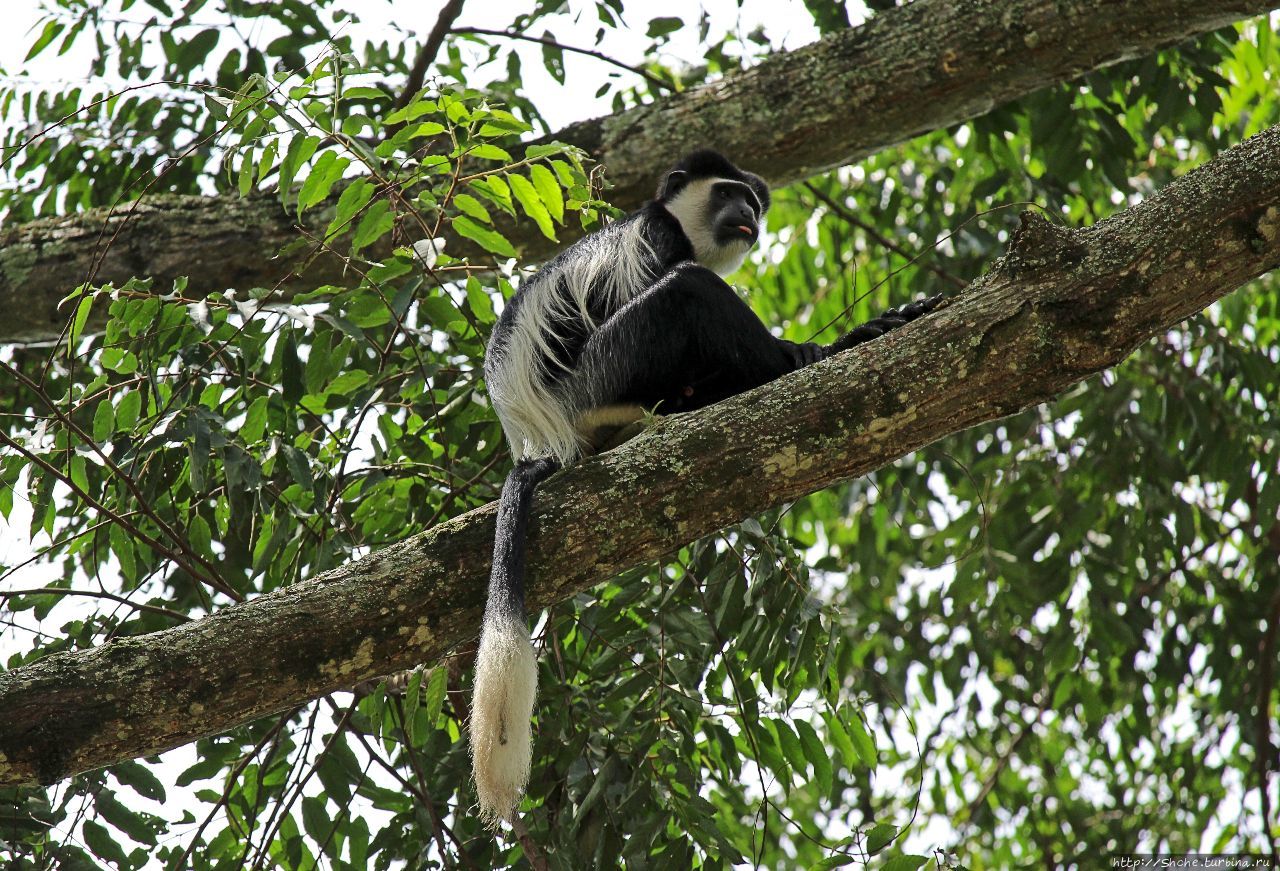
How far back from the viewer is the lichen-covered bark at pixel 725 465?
5.46ft

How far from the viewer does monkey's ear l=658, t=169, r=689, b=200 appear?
314 centimetres

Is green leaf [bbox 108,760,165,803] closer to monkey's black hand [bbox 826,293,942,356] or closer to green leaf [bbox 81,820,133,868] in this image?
green leaf [bbox 81,820,133,868]

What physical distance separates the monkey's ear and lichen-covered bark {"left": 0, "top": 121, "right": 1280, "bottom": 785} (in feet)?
4.75

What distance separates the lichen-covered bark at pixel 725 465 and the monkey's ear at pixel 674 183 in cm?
145

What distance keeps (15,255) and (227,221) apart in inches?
22.6

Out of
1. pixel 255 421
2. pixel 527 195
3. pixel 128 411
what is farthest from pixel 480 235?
pixel 128 411

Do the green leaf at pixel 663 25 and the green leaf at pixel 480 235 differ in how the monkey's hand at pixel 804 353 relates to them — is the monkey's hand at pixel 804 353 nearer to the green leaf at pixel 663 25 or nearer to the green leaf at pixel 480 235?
the green leaf at pixel 480 235

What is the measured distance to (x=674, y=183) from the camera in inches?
124

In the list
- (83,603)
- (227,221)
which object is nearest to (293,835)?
(83,603)

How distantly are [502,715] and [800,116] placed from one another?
6.83 feet

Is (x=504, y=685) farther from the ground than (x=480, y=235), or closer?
closer

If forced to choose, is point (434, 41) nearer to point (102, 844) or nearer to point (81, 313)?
point (81, 313)

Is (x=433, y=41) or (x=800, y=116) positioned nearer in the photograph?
(x=800, y=116)

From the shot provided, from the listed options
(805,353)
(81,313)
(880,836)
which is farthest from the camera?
(805,353)
